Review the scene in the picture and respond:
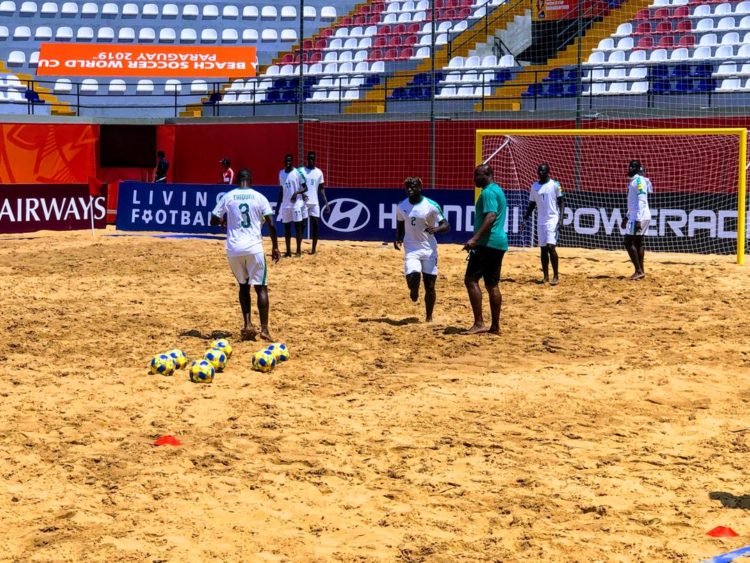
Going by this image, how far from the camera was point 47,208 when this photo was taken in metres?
27.0

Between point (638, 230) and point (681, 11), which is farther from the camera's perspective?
point (681, 11)

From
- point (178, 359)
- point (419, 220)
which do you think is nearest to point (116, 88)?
point (419, 220)

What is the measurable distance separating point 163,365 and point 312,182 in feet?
35.8

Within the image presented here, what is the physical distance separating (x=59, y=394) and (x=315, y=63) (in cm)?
2441

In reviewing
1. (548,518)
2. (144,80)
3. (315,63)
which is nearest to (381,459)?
(548,518)

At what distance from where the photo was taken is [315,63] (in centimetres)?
3353

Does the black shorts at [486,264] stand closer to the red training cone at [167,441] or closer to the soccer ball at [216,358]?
the soccer ball at [216,358]

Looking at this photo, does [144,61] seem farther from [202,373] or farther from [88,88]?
[202,373]

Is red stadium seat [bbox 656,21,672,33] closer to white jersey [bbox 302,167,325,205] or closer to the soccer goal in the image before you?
the soccer goal

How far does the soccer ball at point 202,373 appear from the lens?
10.8m

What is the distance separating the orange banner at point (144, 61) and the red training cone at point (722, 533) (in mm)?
28996

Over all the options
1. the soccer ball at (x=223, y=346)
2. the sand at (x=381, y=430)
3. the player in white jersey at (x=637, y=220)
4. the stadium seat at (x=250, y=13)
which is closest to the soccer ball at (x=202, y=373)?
the sand at (x=381, y=430)

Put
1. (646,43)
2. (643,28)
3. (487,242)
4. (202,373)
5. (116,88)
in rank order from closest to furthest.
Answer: (202,373) < (487,242) < (646,43) < (643,28) < (116,88)

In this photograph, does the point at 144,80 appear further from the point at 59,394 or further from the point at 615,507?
the point at 615,507
